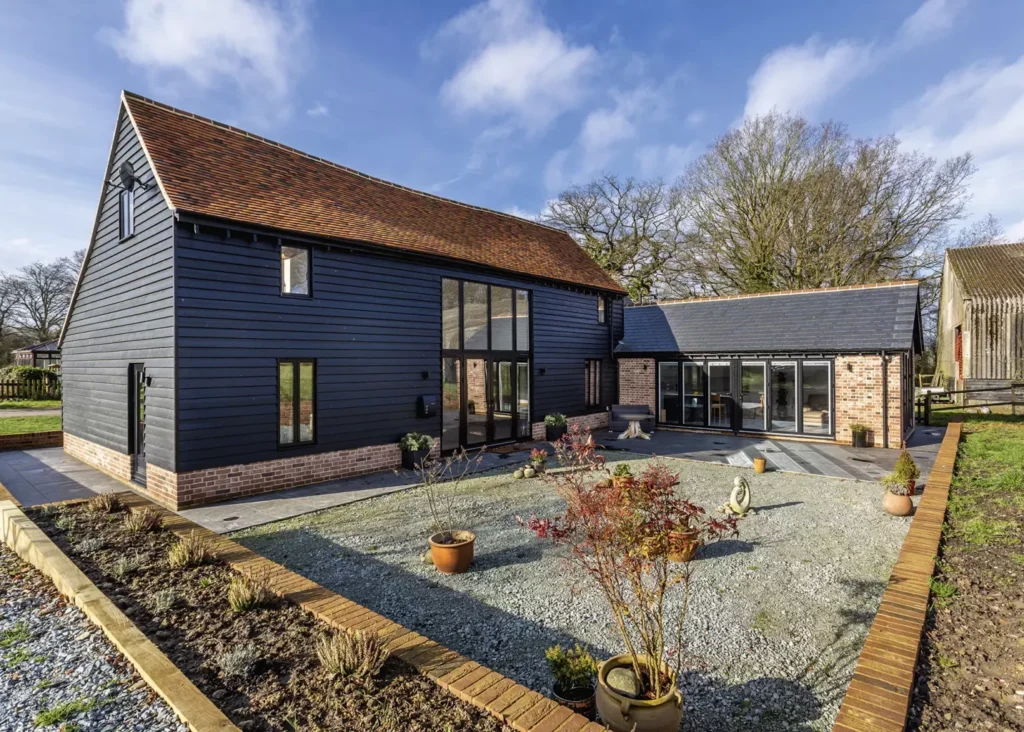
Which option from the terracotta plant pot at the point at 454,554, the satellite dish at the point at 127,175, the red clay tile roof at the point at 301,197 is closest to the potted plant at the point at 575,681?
the terracotta plant pot at the point at 454,554

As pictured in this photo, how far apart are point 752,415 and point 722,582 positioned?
10.3 metres

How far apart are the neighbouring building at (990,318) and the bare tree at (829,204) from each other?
2136mm

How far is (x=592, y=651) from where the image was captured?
3727 mm

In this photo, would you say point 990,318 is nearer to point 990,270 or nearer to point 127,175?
point 990,270

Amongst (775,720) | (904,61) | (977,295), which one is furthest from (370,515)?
(977,295)

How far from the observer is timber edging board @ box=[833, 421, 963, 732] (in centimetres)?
254

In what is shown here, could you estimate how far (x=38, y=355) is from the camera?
101 feet

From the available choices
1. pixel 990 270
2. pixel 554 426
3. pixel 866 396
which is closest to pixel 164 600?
pixel 554 426

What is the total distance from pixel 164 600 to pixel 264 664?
1.41 m

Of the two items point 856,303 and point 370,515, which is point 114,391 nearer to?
point 370,515

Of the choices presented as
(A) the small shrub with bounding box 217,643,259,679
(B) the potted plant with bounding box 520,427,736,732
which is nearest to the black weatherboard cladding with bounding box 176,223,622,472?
(A) the small shrub with bounding box 217,643,259,679

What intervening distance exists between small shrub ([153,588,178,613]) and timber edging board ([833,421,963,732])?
14.7 feet

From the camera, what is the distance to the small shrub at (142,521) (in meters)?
5.70

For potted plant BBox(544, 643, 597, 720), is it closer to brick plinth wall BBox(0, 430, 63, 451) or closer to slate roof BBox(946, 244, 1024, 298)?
brick plinth wall BBox(0, 430, 63, 451)
